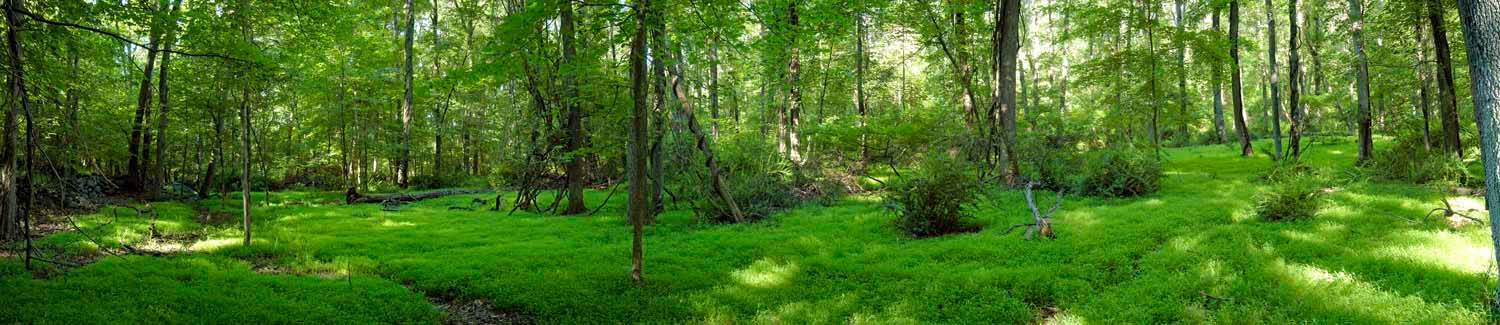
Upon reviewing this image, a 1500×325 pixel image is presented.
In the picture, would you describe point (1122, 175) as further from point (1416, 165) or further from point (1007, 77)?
point (1416, 165)

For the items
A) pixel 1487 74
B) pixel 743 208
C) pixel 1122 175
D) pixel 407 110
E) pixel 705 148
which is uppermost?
pixel 407 110

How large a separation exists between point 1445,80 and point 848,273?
11.4m

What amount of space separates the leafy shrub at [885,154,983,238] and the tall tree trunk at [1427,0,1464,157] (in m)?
8.32

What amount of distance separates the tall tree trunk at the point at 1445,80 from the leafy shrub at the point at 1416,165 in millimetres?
320

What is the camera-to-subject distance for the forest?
16.8 feet

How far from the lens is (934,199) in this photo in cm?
838

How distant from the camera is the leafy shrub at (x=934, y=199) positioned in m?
8.29

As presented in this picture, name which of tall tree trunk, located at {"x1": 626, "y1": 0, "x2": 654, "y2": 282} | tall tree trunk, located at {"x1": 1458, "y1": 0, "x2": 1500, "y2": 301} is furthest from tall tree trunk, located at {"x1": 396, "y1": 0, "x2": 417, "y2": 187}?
tall tree trunk, located at {"x1": 1458, "y1": 0, "x2": 1500, "y2": 301}

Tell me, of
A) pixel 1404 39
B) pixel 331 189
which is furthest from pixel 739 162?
pixel 331 189

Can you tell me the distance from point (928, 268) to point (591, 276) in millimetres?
3523

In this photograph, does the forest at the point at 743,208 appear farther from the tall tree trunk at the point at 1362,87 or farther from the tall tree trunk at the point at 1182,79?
the tall tree trunk at the point at 1182,79

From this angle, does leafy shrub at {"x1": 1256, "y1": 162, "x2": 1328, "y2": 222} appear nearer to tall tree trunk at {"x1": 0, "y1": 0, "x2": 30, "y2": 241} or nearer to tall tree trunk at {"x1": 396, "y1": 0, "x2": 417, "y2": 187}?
tall tree trunk at {"x1": 0, "y1": 0, "x2": 30, "y2": 241}

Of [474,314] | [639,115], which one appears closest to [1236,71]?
[639,115]

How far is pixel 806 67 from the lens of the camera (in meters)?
20.4
